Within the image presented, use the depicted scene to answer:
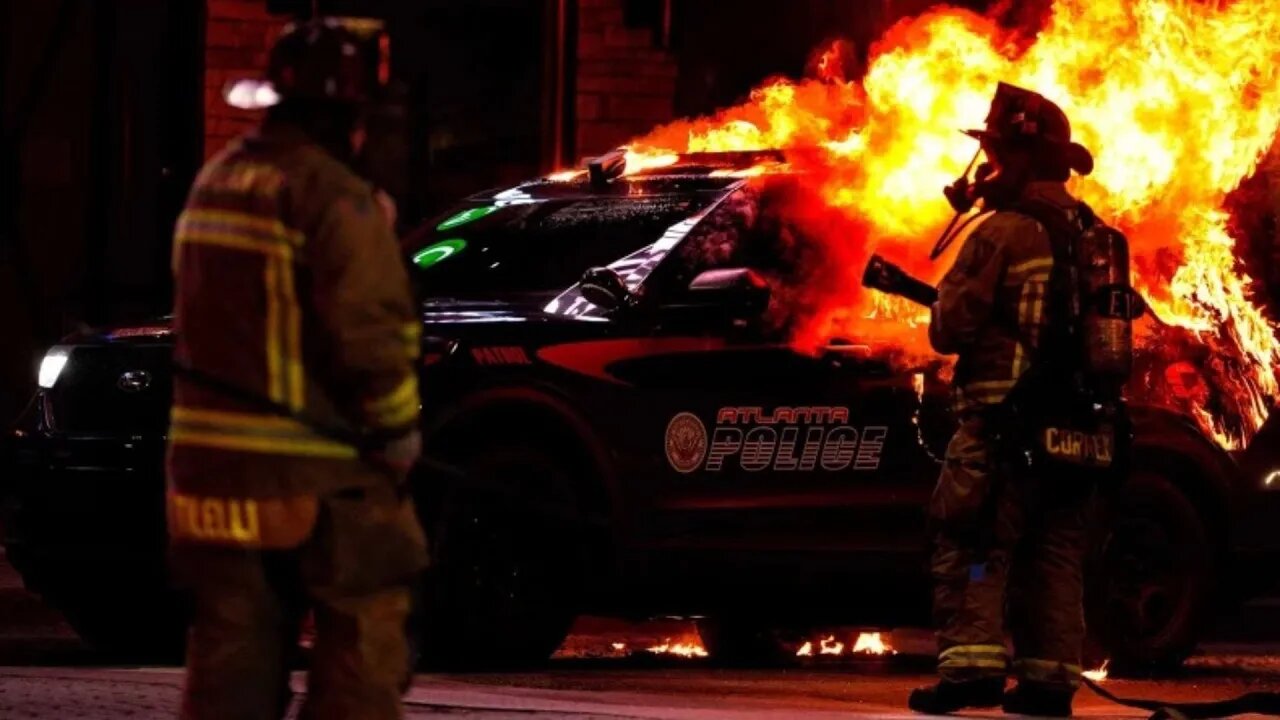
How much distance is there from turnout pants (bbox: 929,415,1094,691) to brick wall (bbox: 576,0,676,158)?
7.26 metres

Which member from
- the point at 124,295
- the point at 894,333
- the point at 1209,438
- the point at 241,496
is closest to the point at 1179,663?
the point at 1209,438

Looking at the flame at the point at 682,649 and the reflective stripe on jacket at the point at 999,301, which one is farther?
the flame at the point at 682,649

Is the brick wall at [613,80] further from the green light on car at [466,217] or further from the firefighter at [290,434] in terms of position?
the firefighter at [290,434]

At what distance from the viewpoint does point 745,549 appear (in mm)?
9586

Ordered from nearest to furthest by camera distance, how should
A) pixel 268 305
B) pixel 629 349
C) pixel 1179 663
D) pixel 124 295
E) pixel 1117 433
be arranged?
pixel 268 305 → pixel 1117 433 → pixel 629 349 → pixel 1179 663 → pixel 124 295

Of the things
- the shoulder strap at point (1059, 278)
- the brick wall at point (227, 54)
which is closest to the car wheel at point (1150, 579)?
the shoulder strap at point (1059, 278)

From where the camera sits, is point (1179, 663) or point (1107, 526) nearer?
point (1107, 526)

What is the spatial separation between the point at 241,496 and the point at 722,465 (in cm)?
450

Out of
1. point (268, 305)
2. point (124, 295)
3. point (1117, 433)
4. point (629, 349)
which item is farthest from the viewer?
point (124, 295)

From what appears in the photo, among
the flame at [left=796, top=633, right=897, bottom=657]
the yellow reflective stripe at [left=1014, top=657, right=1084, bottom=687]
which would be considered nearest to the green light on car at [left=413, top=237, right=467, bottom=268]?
the flame at [left=796, top=633, right=897, bottom=657]

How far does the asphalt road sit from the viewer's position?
25.6 feet

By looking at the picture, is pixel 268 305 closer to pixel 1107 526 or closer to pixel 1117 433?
pixel 1117 433

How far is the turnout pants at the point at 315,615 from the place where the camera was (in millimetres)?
5164

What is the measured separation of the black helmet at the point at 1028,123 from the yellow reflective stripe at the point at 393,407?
367cm
